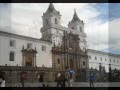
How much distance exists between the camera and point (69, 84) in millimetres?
8594

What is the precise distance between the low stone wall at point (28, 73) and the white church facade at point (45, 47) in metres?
0.31

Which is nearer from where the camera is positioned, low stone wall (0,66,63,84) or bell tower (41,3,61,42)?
low stone wall (0,66,63,84)

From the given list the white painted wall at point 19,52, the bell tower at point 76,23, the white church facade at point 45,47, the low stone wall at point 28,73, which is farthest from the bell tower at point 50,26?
the low stone wall at point 28,73

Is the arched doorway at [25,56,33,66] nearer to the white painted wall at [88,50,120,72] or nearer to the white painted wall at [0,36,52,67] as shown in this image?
the white painted wall at [0,36,52,67]

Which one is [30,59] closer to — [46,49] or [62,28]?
[46,49]

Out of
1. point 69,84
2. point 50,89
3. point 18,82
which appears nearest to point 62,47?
point 18,82

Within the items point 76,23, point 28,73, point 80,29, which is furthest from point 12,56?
point 80,29

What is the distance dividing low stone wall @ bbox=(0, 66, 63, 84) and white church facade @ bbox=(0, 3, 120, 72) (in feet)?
1.03

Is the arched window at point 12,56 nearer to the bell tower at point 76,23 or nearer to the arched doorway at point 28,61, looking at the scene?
the arched doorway at point 28,61

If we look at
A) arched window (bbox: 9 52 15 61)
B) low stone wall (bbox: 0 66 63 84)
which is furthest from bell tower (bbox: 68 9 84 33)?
arched window (bbox: 9 52 15 61)

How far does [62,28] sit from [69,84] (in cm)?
555

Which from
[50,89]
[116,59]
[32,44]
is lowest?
[50,89]

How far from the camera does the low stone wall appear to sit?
10.9m

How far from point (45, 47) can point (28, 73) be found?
2.25 metres
